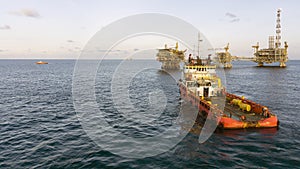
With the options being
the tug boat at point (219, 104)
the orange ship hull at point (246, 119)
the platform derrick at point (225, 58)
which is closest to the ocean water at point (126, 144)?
the orange ship hull at point (246, 119)

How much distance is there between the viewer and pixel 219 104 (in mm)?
30547

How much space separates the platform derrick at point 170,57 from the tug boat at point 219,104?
288 ft

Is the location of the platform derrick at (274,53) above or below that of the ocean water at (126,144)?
above

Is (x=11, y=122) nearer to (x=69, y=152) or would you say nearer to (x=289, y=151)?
(x=69, y=152)

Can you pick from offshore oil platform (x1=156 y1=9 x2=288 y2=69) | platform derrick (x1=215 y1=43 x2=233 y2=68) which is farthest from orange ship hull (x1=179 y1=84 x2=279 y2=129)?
platform derrick (x1=215 y1=43 x2=233 y2=68)

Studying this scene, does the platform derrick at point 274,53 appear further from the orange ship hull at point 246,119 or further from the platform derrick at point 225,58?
the orange ship hull at point 246,119

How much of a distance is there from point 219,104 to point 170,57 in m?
105

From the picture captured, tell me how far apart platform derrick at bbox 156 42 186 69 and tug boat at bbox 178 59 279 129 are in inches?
3455

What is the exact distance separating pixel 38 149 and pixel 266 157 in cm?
2185

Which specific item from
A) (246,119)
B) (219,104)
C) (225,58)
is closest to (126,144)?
(246,119)

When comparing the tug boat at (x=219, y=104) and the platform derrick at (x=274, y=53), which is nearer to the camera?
the tug boat at (x=219, y=104)

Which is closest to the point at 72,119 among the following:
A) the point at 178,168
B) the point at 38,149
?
the point at 38,149

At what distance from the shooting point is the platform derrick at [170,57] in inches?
5182

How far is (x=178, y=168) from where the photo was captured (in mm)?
15836
